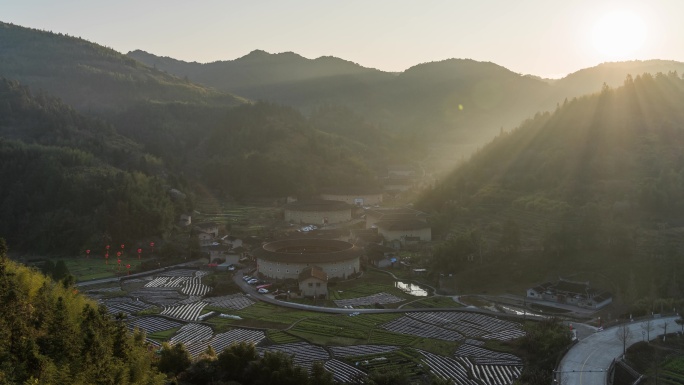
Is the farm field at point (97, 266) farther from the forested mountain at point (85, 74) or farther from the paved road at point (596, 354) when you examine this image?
the forested mountain at point (85, 74)

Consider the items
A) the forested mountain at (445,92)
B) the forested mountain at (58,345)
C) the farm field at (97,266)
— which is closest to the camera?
the forested mountain at (58,345)

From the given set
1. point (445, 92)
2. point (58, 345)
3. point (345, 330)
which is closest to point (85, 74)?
point (445, 92)

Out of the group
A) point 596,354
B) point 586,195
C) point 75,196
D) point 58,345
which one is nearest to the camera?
point 58,345

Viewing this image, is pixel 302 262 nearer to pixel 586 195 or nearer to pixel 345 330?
pixel 345 330

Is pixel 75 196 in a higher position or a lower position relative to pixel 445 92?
lower

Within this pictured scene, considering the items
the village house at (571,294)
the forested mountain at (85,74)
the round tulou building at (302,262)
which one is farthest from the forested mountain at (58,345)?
the forested mountain at (85,74)

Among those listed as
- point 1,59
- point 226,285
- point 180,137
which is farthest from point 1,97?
point 226,285
